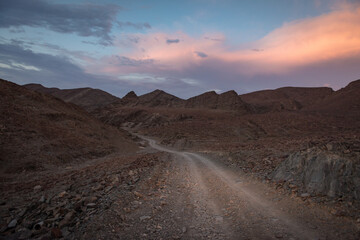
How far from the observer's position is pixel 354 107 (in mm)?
75250

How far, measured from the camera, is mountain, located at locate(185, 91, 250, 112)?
106m

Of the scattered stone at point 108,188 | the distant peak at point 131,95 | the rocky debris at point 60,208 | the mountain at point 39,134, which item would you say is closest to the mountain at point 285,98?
the distant peak at point 131,95

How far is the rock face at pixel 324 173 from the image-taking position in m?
7.09

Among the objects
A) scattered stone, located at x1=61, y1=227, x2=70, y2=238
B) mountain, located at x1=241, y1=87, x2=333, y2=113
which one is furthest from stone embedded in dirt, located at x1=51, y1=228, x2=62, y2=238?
mountain, located at x1=241, y1=87, x2=333, y2=113

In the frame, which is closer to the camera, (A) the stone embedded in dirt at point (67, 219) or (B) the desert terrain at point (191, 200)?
(B) the desert terrain at point (191, 200)

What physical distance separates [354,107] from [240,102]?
4686 cm

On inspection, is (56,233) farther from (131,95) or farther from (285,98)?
(285,98)

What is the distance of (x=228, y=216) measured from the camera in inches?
269

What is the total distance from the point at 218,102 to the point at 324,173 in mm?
105911

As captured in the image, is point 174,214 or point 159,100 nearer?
point 174,214

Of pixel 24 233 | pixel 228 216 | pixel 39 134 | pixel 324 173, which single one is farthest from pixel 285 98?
pixel 24 233

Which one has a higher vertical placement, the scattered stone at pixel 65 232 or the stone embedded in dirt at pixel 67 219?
the stone embedded in dirt at pixel 67 219

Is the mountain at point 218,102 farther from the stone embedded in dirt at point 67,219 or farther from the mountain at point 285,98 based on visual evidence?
the stone embedded in dirt at point 67,219

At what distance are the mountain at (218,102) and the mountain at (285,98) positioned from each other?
20961mm
